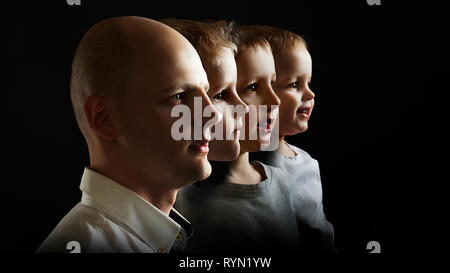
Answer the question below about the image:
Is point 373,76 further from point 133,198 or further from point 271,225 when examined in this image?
point 133,198

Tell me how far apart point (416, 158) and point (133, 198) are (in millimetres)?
1332

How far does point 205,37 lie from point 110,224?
2.13 feet

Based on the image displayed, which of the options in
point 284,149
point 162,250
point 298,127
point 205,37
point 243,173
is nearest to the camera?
point 162,250

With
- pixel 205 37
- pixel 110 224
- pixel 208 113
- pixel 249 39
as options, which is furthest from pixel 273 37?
pixel 110 224

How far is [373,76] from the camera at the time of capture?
2531mm

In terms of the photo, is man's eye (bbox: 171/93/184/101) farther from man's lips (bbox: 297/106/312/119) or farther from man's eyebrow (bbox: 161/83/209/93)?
man's lips (bbox: 297/106/312/119)

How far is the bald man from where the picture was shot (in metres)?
1.65

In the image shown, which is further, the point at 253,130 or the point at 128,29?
the point at 253,130

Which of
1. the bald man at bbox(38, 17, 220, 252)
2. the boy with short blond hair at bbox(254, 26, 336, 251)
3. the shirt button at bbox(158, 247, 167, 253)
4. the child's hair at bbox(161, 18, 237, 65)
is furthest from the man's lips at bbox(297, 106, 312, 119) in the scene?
the shirt button at bbox(158, 247, 167, 253)

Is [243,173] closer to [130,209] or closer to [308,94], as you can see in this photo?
[308,94]

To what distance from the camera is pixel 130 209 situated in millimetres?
1695

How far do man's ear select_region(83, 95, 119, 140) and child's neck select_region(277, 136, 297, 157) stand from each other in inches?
40.4

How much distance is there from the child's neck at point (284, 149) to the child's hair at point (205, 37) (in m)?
0.65

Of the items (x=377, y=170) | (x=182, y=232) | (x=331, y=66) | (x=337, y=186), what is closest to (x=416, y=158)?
(x=377, y=170)
